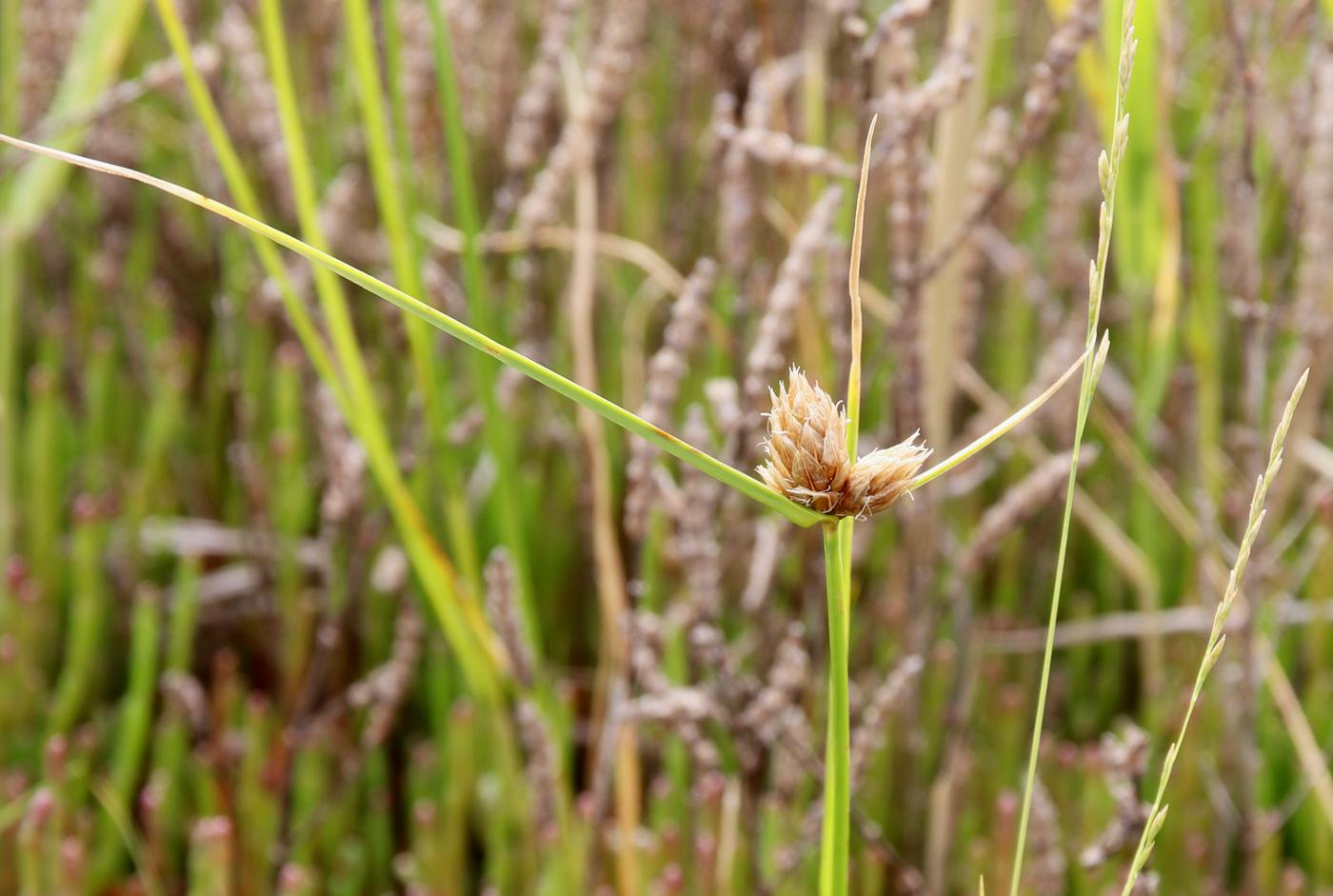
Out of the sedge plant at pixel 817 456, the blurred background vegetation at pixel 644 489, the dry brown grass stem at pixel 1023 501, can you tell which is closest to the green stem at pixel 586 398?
the sedge plant at pixel 817 456

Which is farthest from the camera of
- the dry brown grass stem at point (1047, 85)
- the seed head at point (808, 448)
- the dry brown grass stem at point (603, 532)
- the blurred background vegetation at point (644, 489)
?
the dry brown grass stem at point (603, 532)

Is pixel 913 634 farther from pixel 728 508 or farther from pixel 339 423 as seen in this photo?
pixel 339 423

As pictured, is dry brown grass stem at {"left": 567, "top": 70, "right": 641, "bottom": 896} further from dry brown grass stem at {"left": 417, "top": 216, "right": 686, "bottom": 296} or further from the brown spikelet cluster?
the brown spikelet cluster

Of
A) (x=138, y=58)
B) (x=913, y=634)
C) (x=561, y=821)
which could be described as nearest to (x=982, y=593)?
(x=913, y=634)

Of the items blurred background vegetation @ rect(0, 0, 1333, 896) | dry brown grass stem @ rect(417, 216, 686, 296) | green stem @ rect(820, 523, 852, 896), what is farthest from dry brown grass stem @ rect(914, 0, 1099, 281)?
green stem @ rect(820, 523, 852, 896)

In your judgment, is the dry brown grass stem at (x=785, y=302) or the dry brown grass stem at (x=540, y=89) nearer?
the dry brown grass stem at (x=785, y=302)

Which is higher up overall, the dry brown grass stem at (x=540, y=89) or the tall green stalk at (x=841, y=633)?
the dry brown grass stem at (x=540, y=89)

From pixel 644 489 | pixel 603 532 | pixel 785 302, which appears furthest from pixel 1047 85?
pixel 603 532

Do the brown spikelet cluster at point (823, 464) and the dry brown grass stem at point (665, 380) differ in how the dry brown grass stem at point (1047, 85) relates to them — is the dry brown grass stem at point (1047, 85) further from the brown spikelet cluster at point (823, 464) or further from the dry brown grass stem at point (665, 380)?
the brown spikelet cluster at point (823, 464)
